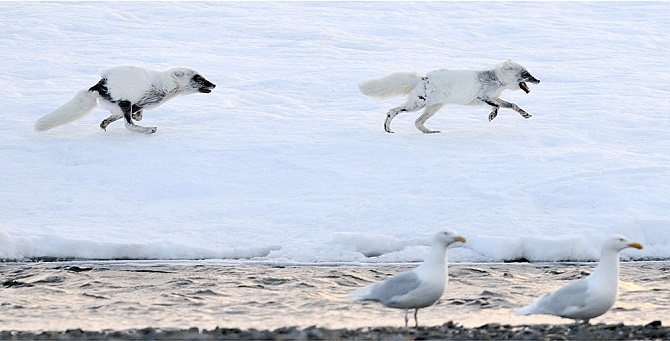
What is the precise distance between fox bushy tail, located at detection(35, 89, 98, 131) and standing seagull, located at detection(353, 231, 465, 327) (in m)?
6.70

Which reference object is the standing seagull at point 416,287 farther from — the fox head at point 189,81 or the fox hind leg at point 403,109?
the fox head at point 189,81

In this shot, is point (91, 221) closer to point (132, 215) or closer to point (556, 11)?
point (132, 215)

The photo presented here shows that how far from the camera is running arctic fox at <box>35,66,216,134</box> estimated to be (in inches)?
481

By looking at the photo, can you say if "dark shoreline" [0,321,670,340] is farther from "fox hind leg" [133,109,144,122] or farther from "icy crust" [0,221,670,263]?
"fox hind leg" [133,109,144,122]

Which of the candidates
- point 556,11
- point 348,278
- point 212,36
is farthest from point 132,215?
point 556,11

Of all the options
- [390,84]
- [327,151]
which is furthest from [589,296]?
[390,84]

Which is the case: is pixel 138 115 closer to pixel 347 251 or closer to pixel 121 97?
pixel 121 97

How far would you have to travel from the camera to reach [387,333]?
5.93m

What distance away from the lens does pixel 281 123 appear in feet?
42.1

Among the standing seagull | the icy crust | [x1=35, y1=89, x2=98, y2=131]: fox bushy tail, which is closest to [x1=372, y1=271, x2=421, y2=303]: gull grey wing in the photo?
the standing seagull

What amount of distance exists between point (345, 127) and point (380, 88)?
30.1 inches

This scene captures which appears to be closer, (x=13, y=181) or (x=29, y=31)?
(x=13, y=181)

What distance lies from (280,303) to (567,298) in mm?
1978

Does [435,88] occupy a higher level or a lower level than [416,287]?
higher
